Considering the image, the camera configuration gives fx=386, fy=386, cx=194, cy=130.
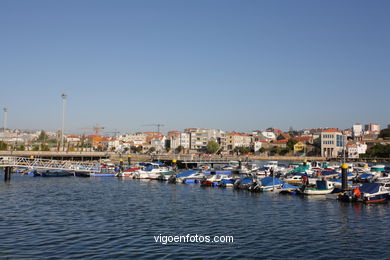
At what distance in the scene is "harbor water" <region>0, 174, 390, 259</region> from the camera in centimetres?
1944

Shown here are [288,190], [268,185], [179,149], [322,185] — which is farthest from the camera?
[179,149]

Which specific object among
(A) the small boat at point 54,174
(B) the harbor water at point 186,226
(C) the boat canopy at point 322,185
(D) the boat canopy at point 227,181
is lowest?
Result: (B) the harbor water at point 186,226

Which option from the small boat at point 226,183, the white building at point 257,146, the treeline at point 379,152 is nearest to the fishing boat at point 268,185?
the small boat at point 226,183

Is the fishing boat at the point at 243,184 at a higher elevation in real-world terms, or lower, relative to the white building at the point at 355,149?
lower

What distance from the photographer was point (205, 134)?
186125mm

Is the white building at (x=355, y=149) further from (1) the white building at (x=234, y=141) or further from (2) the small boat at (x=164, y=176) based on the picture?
(2) the small boat at (x=164, y=176)

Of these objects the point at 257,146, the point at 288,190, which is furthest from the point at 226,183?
the point at 257,146

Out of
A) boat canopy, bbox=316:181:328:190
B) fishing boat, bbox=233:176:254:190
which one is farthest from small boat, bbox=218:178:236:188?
boat canopy, bbox=316:181:328:190

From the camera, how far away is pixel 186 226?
2503 cm

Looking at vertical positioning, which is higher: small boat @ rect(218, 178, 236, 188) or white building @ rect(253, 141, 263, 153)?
white building @ rect(253, 141, 263, 153)

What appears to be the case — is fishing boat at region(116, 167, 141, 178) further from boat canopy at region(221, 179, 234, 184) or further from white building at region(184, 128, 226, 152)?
white building at region(184, 128, 226, 152)

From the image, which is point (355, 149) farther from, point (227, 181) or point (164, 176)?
point (227, 181)

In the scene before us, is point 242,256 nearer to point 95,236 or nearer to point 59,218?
point 95,236

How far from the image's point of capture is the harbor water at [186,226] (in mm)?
19438
